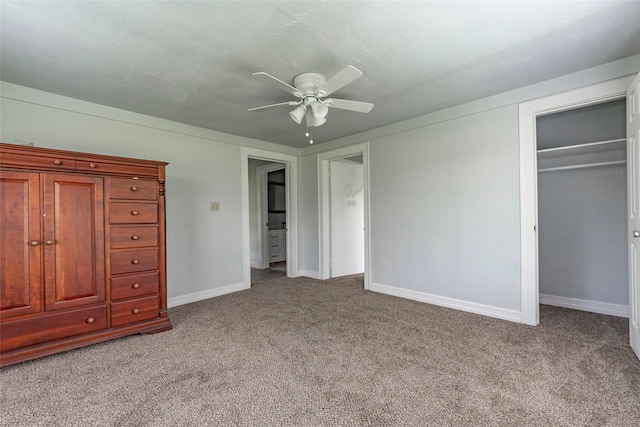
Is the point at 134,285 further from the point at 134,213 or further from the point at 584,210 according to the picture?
the point at 584,210

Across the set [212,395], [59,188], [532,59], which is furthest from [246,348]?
[532,59]

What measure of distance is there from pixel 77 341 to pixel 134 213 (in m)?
Answer: 1.07

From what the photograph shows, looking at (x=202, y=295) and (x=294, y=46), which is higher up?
(x=294, y=46)

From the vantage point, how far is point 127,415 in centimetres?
159

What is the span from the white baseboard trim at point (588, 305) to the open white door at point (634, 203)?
104 centimetres

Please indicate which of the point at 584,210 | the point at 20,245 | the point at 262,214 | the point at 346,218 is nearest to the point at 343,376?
the point at 20,245

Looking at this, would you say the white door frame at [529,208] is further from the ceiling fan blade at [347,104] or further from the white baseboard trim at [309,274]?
the white baseboard trim at [309,274]

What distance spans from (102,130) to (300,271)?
337 centimetres

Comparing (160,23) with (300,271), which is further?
(300,271)

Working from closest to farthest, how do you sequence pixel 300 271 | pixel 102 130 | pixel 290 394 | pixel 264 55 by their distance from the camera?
pixel 290 394
pixel 264 55
pixel 102 130
pixel 300 271

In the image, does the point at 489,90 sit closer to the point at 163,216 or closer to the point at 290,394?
the point at 290,394

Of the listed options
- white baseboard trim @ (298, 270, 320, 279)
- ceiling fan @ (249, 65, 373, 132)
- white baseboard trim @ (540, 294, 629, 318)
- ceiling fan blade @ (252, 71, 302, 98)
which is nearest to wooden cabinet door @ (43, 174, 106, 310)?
ceiling fan @ (249, 65, 373, 132)

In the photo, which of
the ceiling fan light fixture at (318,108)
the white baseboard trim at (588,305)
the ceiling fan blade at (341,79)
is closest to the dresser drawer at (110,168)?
the ceiling fan light fixture at (318,108)

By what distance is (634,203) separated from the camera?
83.6 inches
